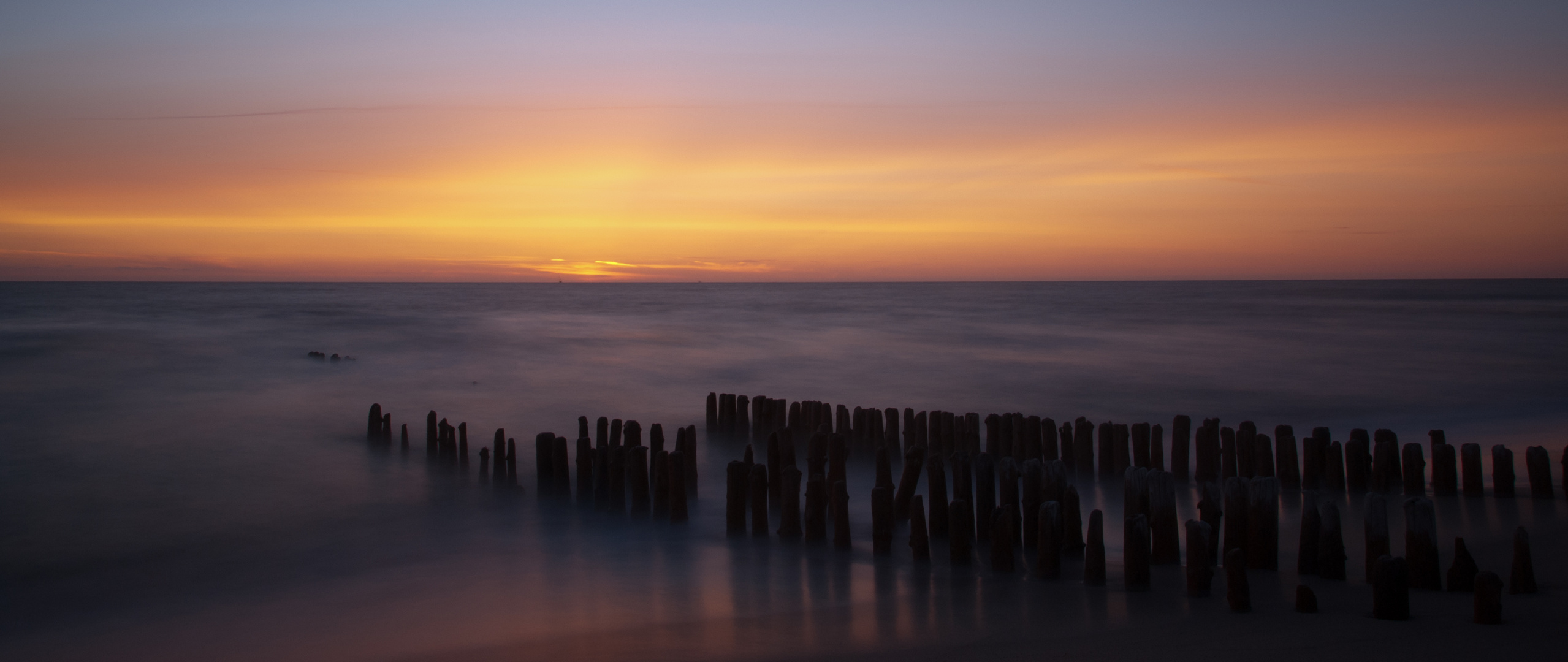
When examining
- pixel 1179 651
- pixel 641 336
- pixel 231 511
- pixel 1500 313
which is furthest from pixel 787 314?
pixel 1179 651

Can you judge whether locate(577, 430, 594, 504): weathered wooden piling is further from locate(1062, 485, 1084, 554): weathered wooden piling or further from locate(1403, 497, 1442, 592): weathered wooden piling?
locate(1403, 497, 1442, 592): weathered wooden piling

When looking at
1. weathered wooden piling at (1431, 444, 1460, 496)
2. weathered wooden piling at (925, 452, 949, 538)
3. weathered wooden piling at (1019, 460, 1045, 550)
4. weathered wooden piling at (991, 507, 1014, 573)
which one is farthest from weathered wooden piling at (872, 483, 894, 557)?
weathered wooden piling at (1431, 444, 1460, 496)

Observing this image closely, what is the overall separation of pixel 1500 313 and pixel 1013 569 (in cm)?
5321

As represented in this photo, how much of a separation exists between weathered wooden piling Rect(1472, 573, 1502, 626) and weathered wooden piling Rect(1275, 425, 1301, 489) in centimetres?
370

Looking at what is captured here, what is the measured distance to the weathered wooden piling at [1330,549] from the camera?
5.19 meters

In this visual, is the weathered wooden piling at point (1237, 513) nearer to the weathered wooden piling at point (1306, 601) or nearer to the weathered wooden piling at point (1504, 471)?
the weathered wooden piling at point (1306, 601)

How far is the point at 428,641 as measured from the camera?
538cm

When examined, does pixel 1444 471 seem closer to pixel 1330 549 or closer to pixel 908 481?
pixel 1330 549

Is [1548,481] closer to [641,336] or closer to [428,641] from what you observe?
[428,641]

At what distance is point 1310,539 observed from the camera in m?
5.29

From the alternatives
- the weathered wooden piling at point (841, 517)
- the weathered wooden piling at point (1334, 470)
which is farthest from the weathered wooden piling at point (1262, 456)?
the weathered wooden piling at point (841, 517)

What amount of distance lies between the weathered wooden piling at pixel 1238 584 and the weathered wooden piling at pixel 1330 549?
677 millimetres

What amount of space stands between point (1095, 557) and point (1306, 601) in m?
1.09

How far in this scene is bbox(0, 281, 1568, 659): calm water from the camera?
543cm
